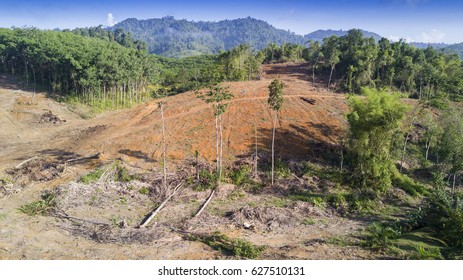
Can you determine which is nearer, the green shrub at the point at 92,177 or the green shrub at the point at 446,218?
the green shrub at the point at 446,218

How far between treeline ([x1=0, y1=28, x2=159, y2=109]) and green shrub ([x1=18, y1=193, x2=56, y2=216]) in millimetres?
26568

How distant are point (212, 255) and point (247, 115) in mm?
20604

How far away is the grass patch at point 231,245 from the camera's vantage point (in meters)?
15.0

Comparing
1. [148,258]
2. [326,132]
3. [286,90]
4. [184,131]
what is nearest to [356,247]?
[148,258]

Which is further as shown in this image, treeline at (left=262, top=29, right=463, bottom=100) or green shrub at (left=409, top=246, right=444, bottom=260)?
treeline at (left=262, top=29, right=463, bottom=100)

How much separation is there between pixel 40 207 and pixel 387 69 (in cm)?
5250

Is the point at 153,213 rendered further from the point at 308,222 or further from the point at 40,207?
the point at 308,222

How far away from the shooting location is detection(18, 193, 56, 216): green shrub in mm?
18984

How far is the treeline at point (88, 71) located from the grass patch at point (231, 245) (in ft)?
112

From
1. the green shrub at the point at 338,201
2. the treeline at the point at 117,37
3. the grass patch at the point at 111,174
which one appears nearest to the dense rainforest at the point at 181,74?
the grass patch at the point at 111,174

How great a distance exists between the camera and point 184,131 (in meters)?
31.0

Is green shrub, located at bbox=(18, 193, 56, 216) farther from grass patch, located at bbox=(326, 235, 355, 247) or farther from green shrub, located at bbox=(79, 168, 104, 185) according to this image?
grass patch, located at bbox=(326, 235, 355, 247)

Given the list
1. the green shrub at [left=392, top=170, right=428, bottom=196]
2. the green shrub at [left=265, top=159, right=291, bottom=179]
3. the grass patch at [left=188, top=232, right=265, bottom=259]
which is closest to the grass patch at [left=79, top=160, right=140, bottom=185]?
the grass patch at [left=188, top=232, right=265, bottom=259]

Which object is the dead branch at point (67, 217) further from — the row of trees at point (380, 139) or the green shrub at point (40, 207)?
the row of trees at point (380, 139)
